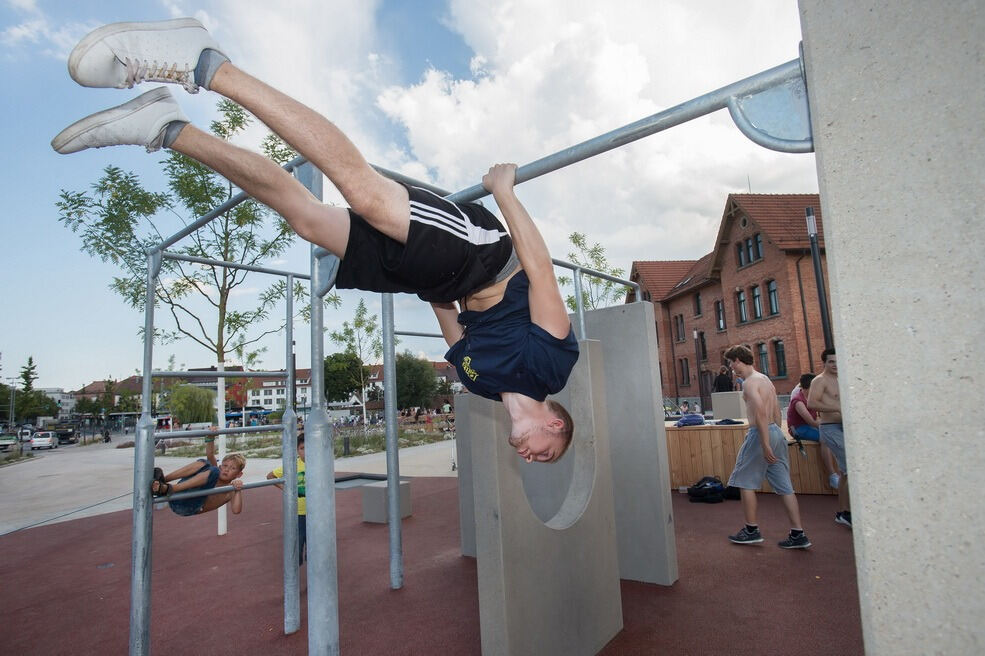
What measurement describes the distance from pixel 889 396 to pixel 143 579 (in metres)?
3.51

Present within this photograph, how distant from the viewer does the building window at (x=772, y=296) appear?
2222cm

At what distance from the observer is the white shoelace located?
1.83 metres

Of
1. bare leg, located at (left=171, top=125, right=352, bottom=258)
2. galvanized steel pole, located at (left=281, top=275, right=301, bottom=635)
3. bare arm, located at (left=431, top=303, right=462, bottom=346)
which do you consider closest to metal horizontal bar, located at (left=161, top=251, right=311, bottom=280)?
galvanized steel pole, located at (left=281, top=275, right=301, bottom=635)

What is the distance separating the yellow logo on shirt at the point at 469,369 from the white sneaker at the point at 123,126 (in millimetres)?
1461

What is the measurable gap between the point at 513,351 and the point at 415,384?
143 ft

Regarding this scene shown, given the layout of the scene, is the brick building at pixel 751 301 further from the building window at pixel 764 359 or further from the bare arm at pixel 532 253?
the bare arm at pixel 532 253

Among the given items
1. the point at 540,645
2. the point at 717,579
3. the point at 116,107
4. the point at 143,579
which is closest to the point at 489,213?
the point at 116,107

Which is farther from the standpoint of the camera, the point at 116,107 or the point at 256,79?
the point at 116,107

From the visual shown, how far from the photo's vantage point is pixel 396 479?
15.9ft

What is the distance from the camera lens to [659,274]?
33125 mm

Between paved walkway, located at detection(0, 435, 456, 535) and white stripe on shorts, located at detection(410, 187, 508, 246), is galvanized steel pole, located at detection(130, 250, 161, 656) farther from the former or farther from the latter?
paved walkway, located at detection(0, 435, 456, 535)

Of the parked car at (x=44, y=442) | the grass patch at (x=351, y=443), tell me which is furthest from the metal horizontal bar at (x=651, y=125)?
the parked car at (x=44, y=442)

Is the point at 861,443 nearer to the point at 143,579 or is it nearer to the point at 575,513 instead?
the point at 575,513

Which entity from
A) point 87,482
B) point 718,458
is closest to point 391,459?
point 718,458
